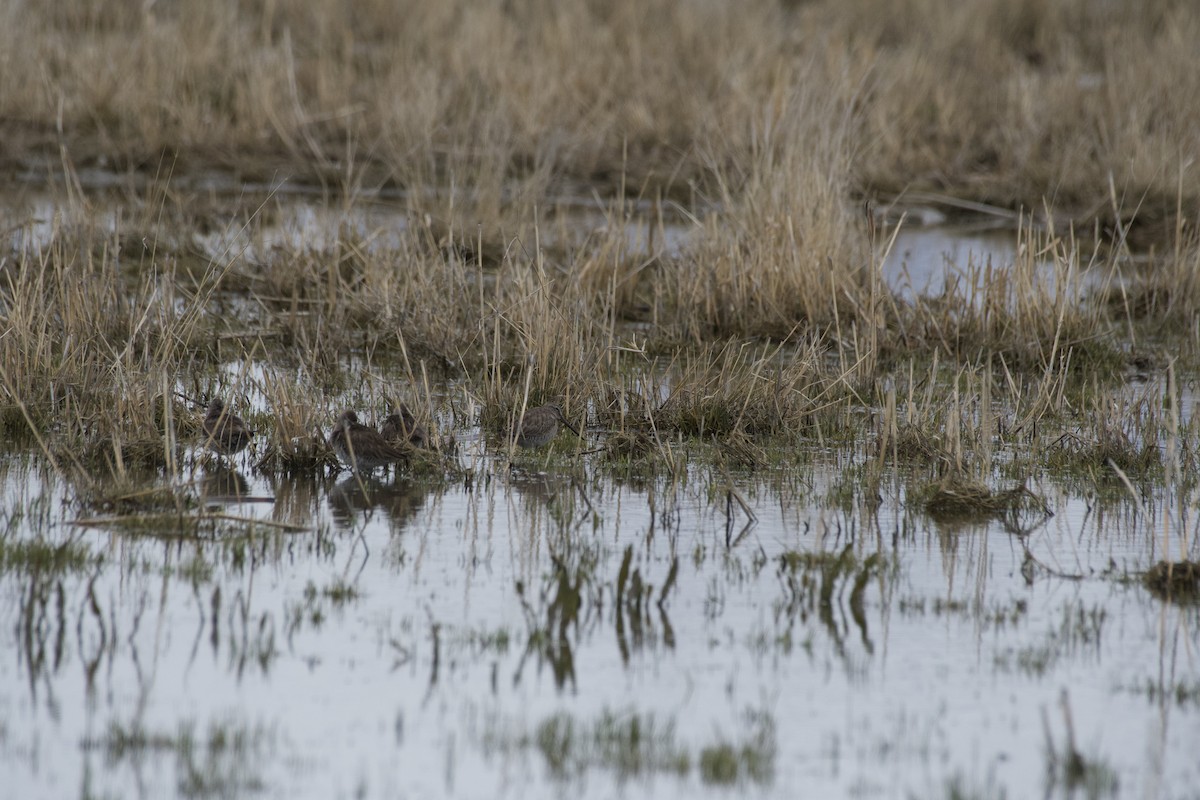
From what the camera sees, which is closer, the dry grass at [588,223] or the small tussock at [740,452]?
the small tussock at [740,452]

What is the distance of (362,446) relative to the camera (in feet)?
20.2

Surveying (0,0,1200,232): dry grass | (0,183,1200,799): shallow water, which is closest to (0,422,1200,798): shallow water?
(0,183,1200,799): shallow water

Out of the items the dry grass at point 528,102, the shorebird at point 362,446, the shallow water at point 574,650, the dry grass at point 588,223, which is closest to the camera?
the shallow water at point 574,650

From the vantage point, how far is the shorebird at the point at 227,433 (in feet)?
20.7

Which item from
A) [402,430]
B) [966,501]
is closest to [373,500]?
[402,430]

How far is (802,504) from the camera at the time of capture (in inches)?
238

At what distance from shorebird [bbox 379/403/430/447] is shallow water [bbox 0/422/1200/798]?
390 millimetres

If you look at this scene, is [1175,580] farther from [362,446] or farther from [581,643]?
[362,446]

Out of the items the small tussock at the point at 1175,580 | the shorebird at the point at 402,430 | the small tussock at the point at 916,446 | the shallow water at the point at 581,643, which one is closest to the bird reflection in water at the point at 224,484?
the shallow water at the point at 581,643

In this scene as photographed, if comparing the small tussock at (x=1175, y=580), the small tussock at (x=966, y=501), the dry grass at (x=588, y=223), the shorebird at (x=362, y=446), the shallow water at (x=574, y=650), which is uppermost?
the dry grass at (x=588, y=223)

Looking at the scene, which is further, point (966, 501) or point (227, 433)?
point (227, 433)

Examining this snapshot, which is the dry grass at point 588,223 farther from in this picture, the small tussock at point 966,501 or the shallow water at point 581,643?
the shallow water at point 581,643

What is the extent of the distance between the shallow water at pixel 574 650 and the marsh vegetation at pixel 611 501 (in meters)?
0.02

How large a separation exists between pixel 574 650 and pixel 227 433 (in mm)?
2511
